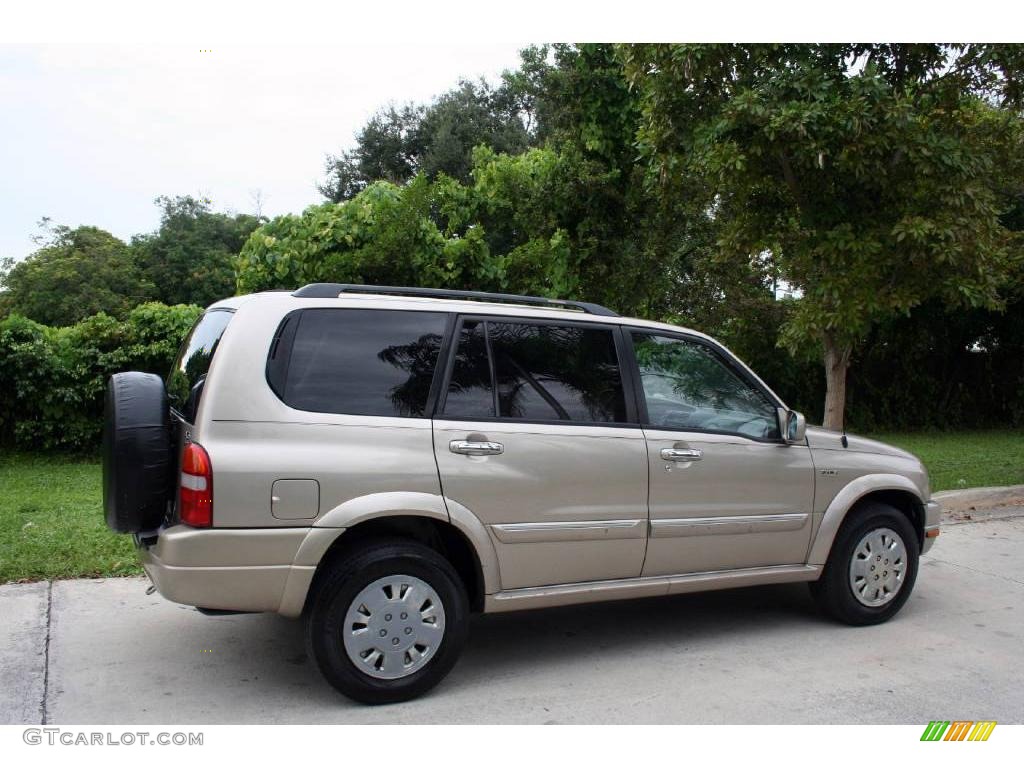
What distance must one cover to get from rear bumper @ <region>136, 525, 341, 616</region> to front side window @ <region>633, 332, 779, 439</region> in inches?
76.8

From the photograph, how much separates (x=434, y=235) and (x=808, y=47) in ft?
12.9

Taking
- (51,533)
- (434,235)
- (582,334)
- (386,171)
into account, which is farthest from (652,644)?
(386,171)

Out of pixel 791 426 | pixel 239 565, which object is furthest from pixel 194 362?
pixel 791 426

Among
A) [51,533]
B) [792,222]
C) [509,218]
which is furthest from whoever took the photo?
[509,218]

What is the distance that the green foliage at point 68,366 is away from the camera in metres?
10.8

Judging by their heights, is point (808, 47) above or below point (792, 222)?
above

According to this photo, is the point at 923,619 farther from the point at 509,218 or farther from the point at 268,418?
the point at 509,218

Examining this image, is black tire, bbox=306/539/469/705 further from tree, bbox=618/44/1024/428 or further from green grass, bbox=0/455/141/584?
tree, bbox=618/44/1024/428

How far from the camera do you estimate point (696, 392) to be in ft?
17.0

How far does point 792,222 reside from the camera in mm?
9438

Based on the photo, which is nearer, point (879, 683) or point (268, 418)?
point (268, 418)

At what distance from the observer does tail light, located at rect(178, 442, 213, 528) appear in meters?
3.88

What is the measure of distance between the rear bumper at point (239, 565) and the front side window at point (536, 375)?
3.08 ft

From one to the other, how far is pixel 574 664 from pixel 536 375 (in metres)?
1.54
